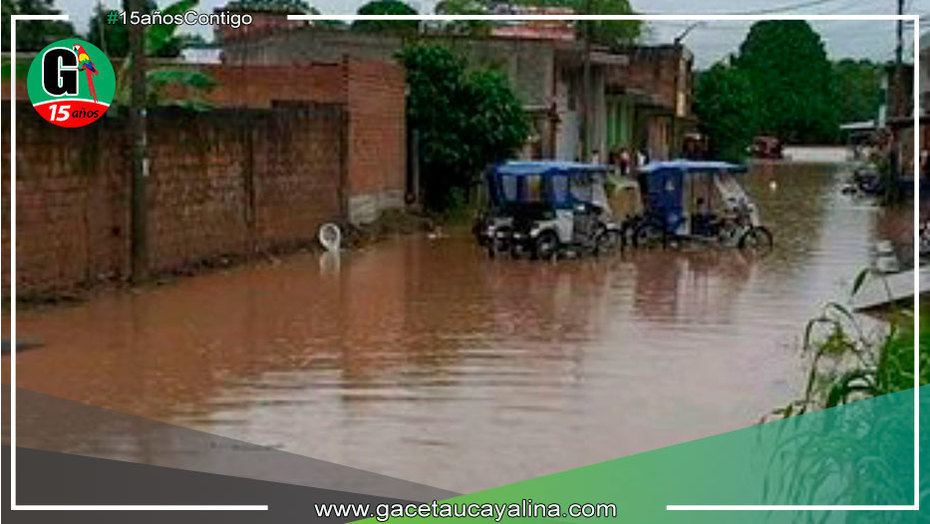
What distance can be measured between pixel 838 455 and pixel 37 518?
150 inches

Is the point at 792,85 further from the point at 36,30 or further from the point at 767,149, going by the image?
the point at 36,30

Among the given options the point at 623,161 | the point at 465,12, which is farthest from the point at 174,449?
the point at 465,12

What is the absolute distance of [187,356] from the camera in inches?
504

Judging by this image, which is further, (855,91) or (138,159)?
(855,91)

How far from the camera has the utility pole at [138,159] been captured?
17156 millimetres

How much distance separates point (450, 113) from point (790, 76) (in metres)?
57.4

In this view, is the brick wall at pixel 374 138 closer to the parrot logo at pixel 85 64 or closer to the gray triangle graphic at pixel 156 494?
the parrot logo at pixel 85 64

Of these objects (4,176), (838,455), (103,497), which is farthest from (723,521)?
(4,176)

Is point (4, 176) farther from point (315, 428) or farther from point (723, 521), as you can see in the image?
point (723, 521)

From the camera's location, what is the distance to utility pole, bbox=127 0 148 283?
56.3 feet

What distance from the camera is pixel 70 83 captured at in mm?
16562

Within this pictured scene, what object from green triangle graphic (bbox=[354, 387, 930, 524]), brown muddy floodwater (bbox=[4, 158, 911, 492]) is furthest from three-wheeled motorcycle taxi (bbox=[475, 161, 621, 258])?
green triangle graphic (bbox=[354, 387, 930, 524])

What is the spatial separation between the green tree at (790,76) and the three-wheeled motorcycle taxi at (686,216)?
5655 centimetres

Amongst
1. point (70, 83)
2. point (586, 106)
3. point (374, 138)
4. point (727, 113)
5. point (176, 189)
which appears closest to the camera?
point (70, 83)
